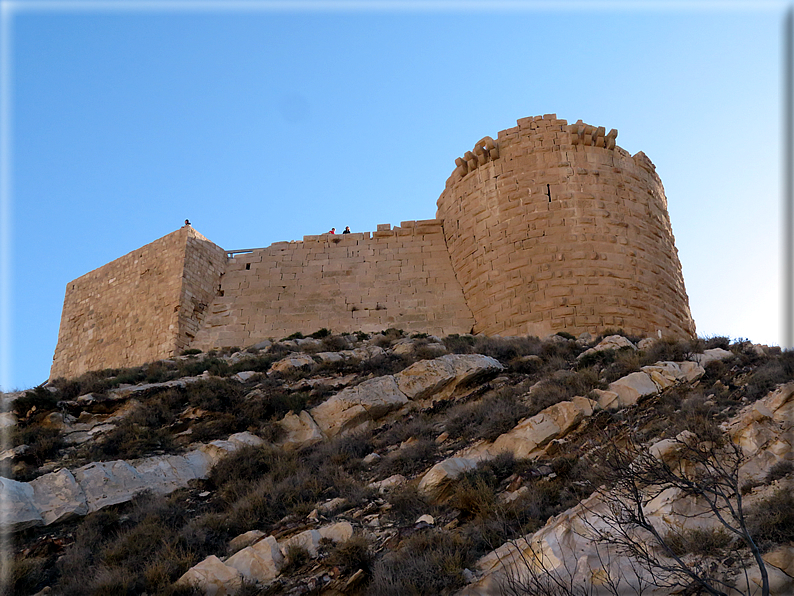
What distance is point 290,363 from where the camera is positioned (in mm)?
11766

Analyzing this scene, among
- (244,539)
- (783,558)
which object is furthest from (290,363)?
(783,558)

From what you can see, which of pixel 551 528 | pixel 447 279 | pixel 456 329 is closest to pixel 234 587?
pixel 551 528

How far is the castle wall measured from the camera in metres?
15.7

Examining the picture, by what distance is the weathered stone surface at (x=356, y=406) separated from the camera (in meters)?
9.91

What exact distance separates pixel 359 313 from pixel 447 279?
1.99 m

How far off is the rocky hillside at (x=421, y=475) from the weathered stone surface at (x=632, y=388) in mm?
26

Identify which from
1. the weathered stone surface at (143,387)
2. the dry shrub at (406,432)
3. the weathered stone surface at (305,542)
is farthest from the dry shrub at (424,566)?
the weathered stone surface at (143,387)

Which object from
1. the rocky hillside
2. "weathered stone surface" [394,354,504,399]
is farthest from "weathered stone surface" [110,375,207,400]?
"weathered stone surface" [394,354,504,399]

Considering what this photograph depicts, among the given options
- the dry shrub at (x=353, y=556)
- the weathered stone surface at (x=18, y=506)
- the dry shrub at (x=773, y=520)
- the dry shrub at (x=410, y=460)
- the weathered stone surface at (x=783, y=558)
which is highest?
the weathered stone surface at (x=18, y=506)

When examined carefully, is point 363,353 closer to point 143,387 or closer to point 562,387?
point 143,387

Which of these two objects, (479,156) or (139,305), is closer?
(479,156)

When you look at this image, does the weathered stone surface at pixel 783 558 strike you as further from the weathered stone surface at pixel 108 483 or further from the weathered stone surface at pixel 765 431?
the weathered stone surface at pixel 108 483

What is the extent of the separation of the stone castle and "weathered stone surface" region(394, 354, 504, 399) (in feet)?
10.0

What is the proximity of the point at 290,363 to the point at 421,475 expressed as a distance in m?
4.64
